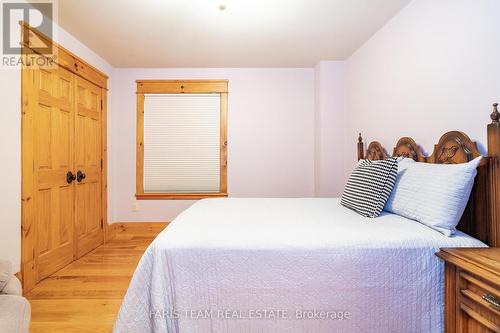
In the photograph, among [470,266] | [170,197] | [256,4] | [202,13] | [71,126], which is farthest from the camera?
[170,197]

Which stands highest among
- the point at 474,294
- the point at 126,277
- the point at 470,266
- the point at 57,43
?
the point at 57,43

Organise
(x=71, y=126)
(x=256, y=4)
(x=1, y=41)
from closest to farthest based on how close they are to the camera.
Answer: (x=1, y=41)
(x=256, y=4)
(x=71, y=126)

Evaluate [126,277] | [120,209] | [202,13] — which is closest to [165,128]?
[120,209]

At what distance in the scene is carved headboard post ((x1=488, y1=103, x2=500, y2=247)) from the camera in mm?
1411

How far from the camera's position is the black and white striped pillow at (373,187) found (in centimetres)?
183

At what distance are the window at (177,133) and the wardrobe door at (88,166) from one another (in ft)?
1.91

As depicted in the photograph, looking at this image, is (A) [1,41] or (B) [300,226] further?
(A) [1,41]

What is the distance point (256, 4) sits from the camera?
2.32m

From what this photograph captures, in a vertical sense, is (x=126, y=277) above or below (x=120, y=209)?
below

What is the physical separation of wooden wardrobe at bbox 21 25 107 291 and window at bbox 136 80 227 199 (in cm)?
54

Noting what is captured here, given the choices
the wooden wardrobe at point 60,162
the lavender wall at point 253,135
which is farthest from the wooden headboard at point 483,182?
the wooden wardrobe at point 60,162

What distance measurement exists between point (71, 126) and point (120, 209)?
1519mm

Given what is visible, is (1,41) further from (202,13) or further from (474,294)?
(474,294)

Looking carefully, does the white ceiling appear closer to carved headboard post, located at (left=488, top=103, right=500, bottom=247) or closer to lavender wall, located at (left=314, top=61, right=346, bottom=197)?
lavender wall, located at (left=314, top=61, right=346, bottom=197)
